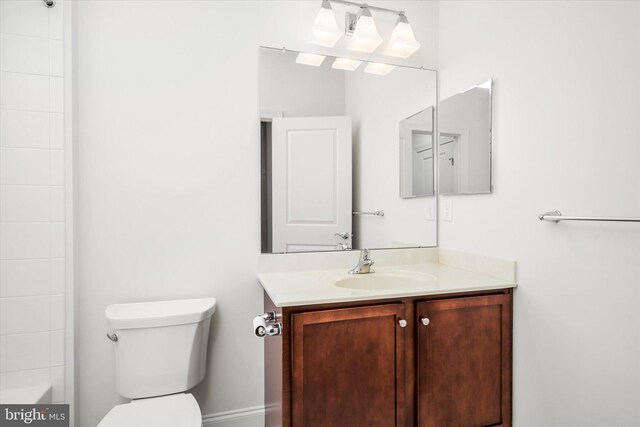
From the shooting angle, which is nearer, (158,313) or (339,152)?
(158,313)

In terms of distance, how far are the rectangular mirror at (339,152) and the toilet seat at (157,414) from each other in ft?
2.46

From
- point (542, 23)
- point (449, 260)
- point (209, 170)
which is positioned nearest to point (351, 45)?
point (542, 23)

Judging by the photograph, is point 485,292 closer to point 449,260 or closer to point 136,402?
point 449,260

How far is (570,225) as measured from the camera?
126 cm

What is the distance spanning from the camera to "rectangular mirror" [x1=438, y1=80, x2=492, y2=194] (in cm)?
165

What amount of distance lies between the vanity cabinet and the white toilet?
35 centimetres

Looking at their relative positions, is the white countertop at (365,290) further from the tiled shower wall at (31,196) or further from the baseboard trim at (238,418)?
the tiled shower wall at (31,196)

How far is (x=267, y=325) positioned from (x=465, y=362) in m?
0.85

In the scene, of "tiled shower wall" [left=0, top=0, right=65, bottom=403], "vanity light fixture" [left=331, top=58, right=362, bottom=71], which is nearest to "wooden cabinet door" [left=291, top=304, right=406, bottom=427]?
"tiled shower wall" [left=0, top=0, right=65, bottom=403]

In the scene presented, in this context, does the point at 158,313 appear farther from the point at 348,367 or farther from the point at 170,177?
the point at 348,367

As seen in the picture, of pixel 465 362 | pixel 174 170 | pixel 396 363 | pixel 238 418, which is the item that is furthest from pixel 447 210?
pixel 238 418

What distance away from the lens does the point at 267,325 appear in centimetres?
129

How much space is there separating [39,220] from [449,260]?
1.95 meters

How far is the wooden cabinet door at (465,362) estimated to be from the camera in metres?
1.42
